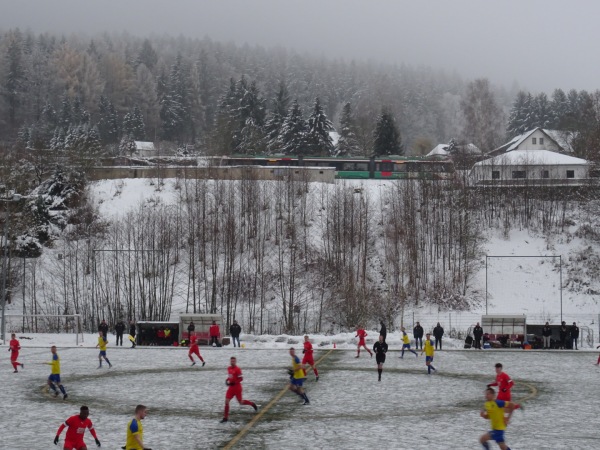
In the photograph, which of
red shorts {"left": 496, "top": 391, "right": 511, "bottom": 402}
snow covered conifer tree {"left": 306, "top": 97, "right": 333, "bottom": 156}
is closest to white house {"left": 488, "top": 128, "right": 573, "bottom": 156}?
snow covered conifer tree {"left": 306, "top": 97, "right": 333, "bottom": 156}

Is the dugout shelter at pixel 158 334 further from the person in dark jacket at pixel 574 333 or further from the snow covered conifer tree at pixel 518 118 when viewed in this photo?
the snow covered conifer tree at pixel 518 118

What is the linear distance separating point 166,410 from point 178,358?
15.3 metres

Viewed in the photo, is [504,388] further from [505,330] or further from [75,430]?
[505,330]

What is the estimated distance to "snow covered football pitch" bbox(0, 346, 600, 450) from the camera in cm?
1797

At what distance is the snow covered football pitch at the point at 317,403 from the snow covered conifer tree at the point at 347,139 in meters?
71.3

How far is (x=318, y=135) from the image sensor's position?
101 meters

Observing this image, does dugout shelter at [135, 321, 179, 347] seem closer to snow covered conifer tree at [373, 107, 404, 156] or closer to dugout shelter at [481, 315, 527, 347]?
dugout shelter at [481, 315, 527, 347]

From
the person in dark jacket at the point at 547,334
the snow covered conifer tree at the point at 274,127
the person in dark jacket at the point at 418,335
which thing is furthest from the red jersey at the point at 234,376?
the snow covered conifer tree at the point at 274,127

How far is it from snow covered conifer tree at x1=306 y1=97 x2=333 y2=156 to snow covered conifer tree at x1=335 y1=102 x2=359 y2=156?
260cm

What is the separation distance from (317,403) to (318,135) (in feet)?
261

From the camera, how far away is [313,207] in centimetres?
7606

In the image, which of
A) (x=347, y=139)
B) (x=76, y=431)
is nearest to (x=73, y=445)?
(x=76, y=431)

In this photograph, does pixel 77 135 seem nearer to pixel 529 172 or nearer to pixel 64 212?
pixel 64 212

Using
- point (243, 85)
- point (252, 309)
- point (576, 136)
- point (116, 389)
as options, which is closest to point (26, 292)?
point (252, 309)
